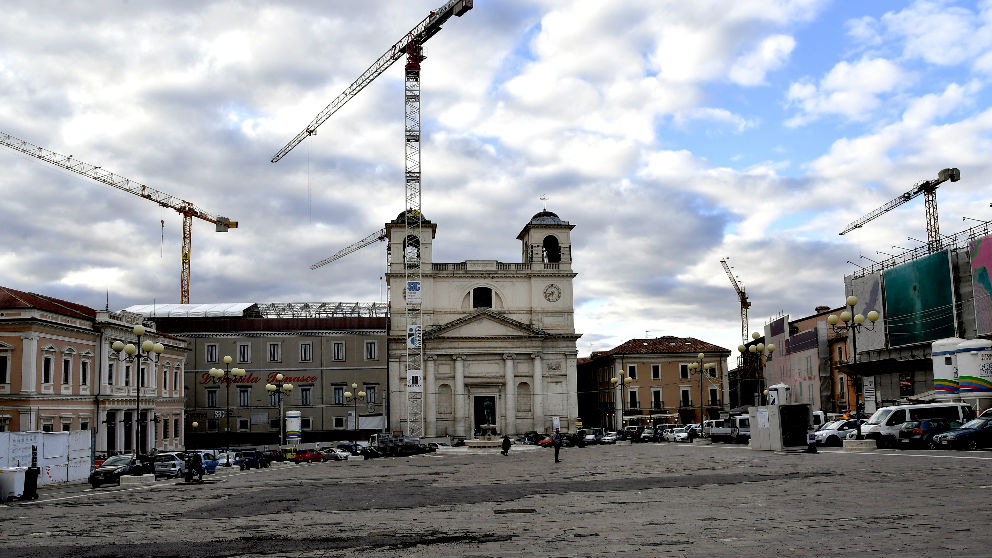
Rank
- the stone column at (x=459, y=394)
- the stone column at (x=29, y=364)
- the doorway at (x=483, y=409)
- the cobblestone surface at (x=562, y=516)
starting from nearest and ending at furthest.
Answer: the cobblestone surface at (x=562, y=516)
the stone column at (x=29, y=364)
the stone column at (x=459, y=394)
the doorway at (x=483, y=409)

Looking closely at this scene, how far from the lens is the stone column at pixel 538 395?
3349 inches

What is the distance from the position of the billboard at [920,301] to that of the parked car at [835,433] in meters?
19.0

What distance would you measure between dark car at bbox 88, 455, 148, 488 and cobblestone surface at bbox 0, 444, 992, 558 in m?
4.79

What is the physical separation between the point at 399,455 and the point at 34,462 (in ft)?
106

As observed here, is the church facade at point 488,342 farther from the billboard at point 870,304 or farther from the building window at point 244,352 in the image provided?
the billboard at point 870,304

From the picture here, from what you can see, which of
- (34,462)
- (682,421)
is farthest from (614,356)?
(34,462)

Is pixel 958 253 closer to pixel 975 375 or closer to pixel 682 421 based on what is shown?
pixel 975 375

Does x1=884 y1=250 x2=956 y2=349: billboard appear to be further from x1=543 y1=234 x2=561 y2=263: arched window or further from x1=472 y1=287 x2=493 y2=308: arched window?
x1=472 y1=287 x2=493 y2=308: arched window

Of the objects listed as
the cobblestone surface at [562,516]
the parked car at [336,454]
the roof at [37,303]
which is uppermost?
the roof at [37,303]

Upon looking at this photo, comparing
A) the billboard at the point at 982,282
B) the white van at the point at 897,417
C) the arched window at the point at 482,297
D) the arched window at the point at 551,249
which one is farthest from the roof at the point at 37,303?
the billboard at the point at 982,282

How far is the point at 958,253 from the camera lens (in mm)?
56594

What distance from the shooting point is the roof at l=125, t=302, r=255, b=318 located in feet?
274

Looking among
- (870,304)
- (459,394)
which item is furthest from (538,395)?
(870,304)

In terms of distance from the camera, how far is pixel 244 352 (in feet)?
258
